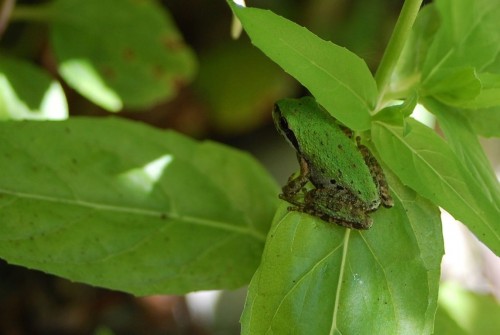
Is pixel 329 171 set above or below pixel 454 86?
below

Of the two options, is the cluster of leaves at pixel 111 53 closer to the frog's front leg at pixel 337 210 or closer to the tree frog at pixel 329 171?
the tree frog at pixel 329 171

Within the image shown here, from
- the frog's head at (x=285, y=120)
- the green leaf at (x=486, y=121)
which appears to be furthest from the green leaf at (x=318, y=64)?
the frog's head at (x=285, y=120)

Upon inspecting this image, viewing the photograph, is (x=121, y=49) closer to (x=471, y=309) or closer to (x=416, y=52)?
(x=416, y=52)

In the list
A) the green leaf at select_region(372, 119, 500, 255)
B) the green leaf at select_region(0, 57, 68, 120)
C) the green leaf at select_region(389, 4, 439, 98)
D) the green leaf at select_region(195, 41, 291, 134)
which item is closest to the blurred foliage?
the green leaf at select_region(195, 41, 291, 134)

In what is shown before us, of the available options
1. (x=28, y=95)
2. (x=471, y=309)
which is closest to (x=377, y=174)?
(x=471, y=309)

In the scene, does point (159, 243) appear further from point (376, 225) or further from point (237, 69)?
point (237, 69)

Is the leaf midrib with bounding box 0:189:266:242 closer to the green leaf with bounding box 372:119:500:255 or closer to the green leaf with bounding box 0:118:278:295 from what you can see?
→ the green leaf with bounding box 0:118:278:295
